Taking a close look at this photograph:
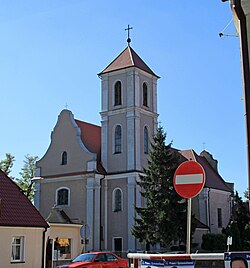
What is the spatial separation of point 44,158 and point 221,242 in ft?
63.4

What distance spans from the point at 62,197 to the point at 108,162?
5670mm

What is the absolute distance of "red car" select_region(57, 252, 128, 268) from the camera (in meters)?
22.1

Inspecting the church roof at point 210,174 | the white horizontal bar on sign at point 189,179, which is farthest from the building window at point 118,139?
the white horizontal bar on sign at point 189,179

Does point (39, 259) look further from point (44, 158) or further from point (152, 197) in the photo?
point (44, 158)

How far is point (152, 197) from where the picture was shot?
3700cm

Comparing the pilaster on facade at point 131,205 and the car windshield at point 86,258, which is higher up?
the pilaster on facade at point 131,205

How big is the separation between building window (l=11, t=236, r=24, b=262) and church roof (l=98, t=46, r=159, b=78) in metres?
24.5

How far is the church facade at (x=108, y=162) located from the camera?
42812mm

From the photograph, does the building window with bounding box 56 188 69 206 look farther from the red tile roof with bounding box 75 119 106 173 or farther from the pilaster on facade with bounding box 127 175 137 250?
the pilaster on facade with bounding box 127 175 137 250

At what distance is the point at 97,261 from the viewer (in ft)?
75.2

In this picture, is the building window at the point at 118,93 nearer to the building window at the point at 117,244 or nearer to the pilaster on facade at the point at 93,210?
the pilaster on facade at the point at 93,210

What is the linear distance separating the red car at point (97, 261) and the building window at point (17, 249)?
3669 mm

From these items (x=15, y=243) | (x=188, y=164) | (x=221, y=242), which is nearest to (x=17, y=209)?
(x=15, y=243)

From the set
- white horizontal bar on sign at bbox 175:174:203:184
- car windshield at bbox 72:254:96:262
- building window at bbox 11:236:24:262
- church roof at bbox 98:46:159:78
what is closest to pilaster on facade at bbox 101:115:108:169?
church roof at bbox 98:46:159:78
